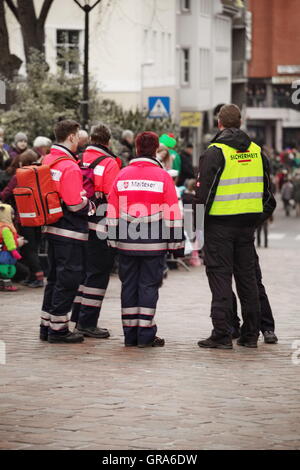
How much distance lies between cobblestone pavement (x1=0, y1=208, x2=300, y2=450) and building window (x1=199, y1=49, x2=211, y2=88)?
50029mm

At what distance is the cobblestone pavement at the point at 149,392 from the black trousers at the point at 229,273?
24 cm

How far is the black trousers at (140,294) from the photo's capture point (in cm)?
1109

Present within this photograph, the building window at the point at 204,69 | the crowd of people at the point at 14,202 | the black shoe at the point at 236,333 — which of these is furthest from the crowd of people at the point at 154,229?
the building window at the point at 204,69

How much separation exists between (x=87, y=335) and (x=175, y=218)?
1.48 metres

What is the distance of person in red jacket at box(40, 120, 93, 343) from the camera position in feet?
36.6

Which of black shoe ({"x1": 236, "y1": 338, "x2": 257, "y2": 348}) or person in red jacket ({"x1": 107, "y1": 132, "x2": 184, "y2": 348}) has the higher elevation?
person in red jacket ({"x1": 107, "y1": 132, "x2": 184, "y2": 348})

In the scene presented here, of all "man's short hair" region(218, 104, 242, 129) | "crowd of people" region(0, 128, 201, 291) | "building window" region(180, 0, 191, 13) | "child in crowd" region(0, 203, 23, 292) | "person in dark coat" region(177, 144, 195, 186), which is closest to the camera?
"man's short hair" region(218, 104, 242, 129)

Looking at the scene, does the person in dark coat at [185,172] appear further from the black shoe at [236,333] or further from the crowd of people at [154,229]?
the crowd of people at [154,229]

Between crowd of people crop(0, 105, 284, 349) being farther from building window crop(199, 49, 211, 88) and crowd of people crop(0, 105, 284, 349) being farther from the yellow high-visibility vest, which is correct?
building window crop(199, 49, 211, 88)

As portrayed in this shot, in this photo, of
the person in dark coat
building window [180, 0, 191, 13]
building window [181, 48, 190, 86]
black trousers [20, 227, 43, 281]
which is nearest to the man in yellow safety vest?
black trousers [20, 227, 43, 281]

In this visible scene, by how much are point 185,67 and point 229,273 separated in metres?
51.1

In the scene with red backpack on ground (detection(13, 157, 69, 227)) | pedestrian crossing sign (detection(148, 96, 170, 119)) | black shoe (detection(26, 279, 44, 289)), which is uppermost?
red backpack on ground (detection(13, 157, 69, 227))

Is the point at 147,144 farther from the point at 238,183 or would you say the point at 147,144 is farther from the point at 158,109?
the point at 158,109
